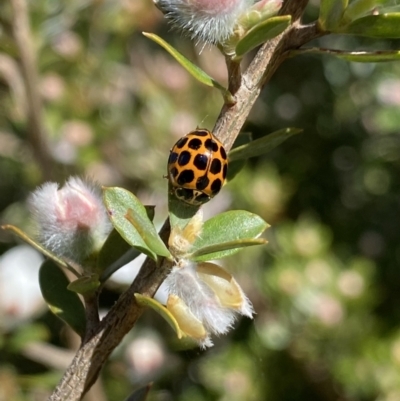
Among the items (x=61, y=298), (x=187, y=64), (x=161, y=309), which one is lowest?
(x=61, y=298)

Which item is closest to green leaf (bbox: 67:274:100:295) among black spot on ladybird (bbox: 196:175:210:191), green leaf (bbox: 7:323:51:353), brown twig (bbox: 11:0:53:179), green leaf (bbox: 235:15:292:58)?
black spot on ladybird (bbox: 196:175:210:191)

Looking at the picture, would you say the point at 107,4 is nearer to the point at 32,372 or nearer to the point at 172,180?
the point at 32,372

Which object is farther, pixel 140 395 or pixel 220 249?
pixel 140 395

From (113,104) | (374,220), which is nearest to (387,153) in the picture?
(374,220)

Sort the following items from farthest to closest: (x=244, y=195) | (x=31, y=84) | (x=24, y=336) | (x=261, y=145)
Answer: (x=244, y=195) < (x=31, y=84) < (x=24, y=336) < (x=261, y=145)

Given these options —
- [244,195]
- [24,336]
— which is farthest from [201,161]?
[244,195]

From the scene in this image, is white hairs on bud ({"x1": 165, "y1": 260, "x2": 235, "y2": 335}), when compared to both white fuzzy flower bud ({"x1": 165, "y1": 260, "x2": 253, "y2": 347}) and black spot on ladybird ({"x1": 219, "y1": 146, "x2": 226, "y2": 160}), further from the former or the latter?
black spot on ladybird ({"x1": 219, "y1": 146, "x2": 226, "y2": 160})

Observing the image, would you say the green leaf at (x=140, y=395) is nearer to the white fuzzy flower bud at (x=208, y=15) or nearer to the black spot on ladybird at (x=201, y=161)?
the black spot on ladybird at (x=201, y=161)

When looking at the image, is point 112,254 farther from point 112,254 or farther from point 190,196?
point 190,196
